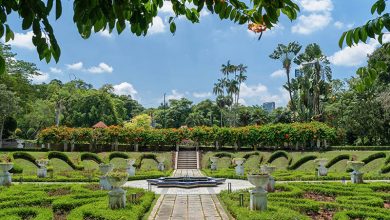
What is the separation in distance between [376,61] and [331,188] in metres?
12.5

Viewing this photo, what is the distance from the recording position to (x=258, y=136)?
125 feet

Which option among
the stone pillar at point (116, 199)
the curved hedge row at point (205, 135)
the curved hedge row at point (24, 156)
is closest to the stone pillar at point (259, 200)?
the stone pillar at point (116, 199)

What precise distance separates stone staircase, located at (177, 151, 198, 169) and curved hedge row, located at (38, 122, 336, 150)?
5.70 feet

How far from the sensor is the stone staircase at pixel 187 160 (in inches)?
1320

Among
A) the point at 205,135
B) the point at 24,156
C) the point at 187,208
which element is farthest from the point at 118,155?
the point at 187,208

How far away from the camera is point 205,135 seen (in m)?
38.9

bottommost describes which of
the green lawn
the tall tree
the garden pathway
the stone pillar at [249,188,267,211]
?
the garden pathway

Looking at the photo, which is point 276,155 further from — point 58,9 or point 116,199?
point 58,9

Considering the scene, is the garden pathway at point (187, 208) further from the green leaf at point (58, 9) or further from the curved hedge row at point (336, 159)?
the curved hedge row at point (336, 159)

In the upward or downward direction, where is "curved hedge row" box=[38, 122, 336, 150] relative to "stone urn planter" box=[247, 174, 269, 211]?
upward

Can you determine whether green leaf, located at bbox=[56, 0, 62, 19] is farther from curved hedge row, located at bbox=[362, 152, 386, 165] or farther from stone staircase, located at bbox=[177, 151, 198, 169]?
stone staircase, located at bbox=[177, 151, 198, 169]

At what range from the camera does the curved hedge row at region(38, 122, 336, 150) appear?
3672cm

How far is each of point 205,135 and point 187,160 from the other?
4.54 m

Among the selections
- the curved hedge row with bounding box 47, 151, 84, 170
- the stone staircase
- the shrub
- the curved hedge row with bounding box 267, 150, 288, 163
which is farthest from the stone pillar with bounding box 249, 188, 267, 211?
the shrub
